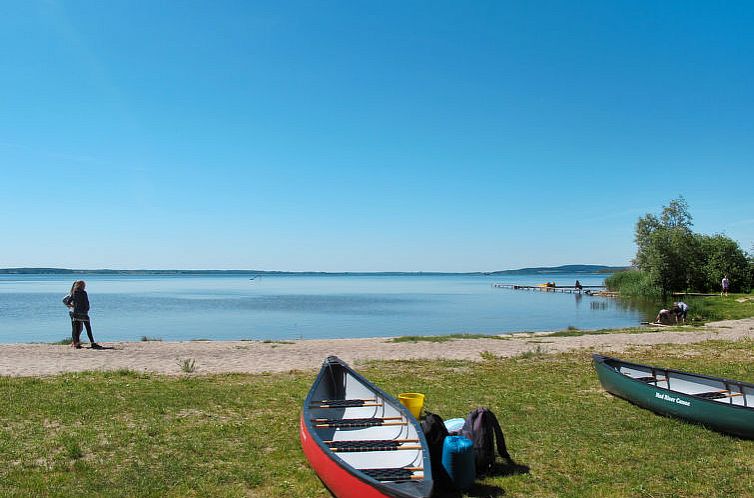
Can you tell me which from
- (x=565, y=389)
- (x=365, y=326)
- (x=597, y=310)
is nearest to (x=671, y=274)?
(x=597, y=310)

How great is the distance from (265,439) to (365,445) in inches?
79.4

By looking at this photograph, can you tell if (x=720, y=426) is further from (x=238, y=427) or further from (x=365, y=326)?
(x=365, y=326)

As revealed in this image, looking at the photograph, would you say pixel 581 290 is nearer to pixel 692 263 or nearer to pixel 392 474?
pixel 692 263

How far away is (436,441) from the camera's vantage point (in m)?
6.37

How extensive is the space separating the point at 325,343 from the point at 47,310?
3405 cm

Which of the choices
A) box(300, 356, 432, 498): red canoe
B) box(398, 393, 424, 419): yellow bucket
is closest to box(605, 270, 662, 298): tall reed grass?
box(398, 393, 424, 419): yellow bucket

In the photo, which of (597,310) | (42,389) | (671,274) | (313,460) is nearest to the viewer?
(313,460)

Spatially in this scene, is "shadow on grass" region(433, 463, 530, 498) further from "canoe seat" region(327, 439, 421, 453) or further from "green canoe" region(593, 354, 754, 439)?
"green canoe" region(593, 354, 754, 439)

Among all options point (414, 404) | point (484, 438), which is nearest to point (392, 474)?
point (484, 438)

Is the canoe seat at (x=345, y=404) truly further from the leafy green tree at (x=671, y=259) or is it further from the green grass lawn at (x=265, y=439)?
the leafy green tree at (x=671, y=259)

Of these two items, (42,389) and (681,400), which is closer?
(681,400)

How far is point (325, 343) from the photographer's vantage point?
2155 cm

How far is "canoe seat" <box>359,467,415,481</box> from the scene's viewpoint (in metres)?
5.36

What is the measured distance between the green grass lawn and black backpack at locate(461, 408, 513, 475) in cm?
23
